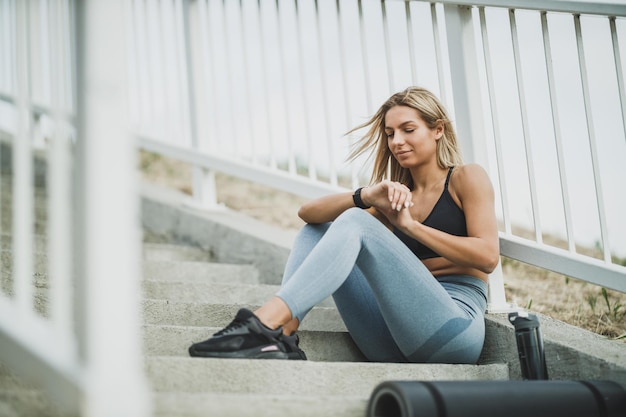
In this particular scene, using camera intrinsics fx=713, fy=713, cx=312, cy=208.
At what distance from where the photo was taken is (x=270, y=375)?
1.79m

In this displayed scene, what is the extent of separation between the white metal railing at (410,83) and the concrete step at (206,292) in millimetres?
483

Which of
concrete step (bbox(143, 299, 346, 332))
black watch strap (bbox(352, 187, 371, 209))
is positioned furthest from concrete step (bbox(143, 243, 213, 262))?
black watch strap (bbox(352, 187, 371, 209))

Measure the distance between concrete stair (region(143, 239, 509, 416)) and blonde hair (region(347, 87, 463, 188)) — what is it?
557 mm

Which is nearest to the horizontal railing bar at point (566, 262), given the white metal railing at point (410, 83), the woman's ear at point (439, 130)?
the white metal railing at point (410, 83)

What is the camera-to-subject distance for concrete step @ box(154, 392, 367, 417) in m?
1.40

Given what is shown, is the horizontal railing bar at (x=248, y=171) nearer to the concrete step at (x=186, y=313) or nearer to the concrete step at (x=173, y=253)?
the concrete step at (x=173, y=253)

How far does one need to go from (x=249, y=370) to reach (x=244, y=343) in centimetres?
9

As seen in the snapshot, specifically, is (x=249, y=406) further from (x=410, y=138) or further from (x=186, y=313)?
(x=410, y=138)

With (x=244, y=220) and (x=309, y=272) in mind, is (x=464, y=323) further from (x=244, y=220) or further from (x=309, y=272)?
(x=244, y=220)

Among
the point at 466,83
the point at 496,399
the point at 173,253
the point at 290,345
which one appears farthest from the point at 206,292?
the point at 496,399

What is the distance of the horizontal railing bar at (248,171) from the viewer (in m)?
2.94

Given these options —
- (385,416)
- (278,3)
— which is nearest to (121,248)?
(385,416)

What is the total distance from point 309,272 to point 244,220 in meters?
1.69

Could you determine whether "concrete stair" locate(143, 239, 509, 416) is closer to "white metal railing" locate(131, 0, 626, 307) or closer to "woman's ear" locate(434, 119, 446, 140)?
"white metal railing" locate(131, 0, 626, 307)
